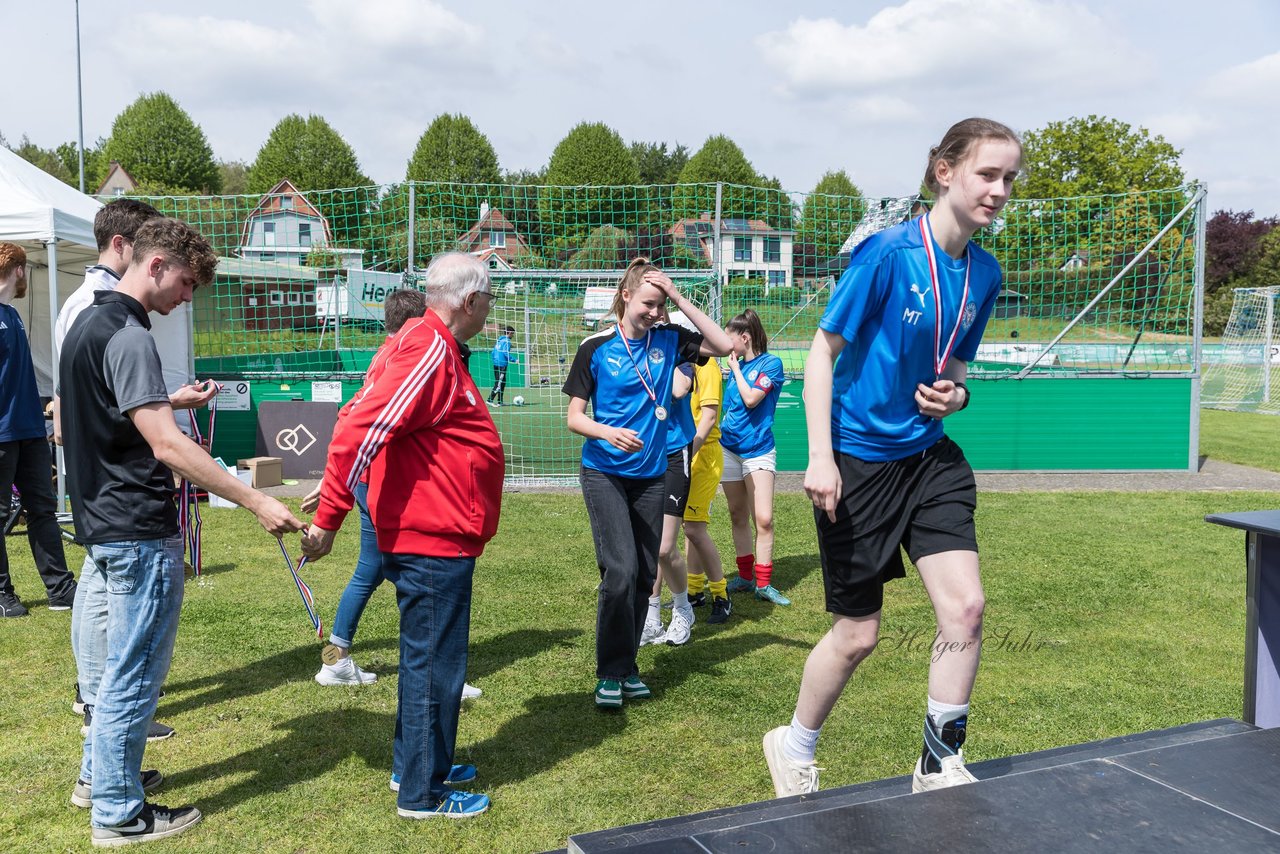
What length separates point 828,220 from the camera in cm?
1339

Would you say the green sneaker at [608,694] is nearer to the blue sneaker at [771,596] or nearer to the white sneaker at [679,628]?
the white sneaker at [679,628]

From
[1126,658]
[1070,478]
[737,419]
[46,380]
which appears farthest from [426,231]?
[1126,658]

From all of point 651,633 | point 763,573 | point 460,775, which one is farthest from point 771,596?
point 460,775

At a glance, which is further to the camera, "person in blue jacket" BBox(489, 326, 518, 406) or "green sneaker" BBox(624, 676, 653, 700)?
"person in blue jacket" BBox(489, 326, 518, 406)

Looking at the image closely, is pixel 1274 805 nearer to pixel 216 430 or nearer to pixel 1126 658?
pixel 1126 658

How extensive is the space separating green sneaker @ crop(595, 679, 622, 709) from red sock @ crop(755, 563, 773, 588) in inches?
81.0

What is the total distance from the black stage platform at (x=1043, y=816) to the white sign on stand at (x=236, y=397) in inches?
401

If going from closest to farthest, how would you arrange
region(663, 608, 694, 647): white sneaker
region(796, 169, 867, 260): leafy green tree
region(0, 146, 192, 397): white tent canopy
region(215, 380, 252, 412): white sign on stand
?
region(663, 608, 694, 647): white sneaker
region(0, 146, 192, 397): white tent canopy
region(215, 380, 252, 412): white sign on stand
region(796, 169, 867, 260): leafy green tree

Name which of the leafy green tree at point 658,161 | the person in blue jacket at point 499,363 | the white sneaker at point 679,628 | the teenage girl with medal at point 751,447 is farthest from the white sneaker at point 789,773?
the leafy green tree at point 658,161

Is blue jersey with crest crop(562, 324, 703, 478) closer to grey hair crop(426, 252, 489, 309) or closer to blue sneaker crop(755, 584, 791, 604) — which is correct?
grey hair crop(426, 252, 489, 309)

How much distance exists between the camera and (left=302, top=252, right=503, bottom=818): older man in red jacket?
3.03 metres

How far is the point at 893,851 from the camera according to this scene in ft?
7.03

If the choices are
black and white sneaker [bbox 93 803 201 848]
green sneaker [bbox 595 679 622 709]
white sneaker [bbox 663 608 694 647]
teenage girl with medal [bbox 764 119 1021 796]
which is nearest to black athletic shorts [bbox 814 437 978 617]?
teenage girl with medal [bbox 764 119 1021 796]

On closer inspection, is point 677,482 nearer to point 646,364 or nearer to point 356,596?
point 646,364
